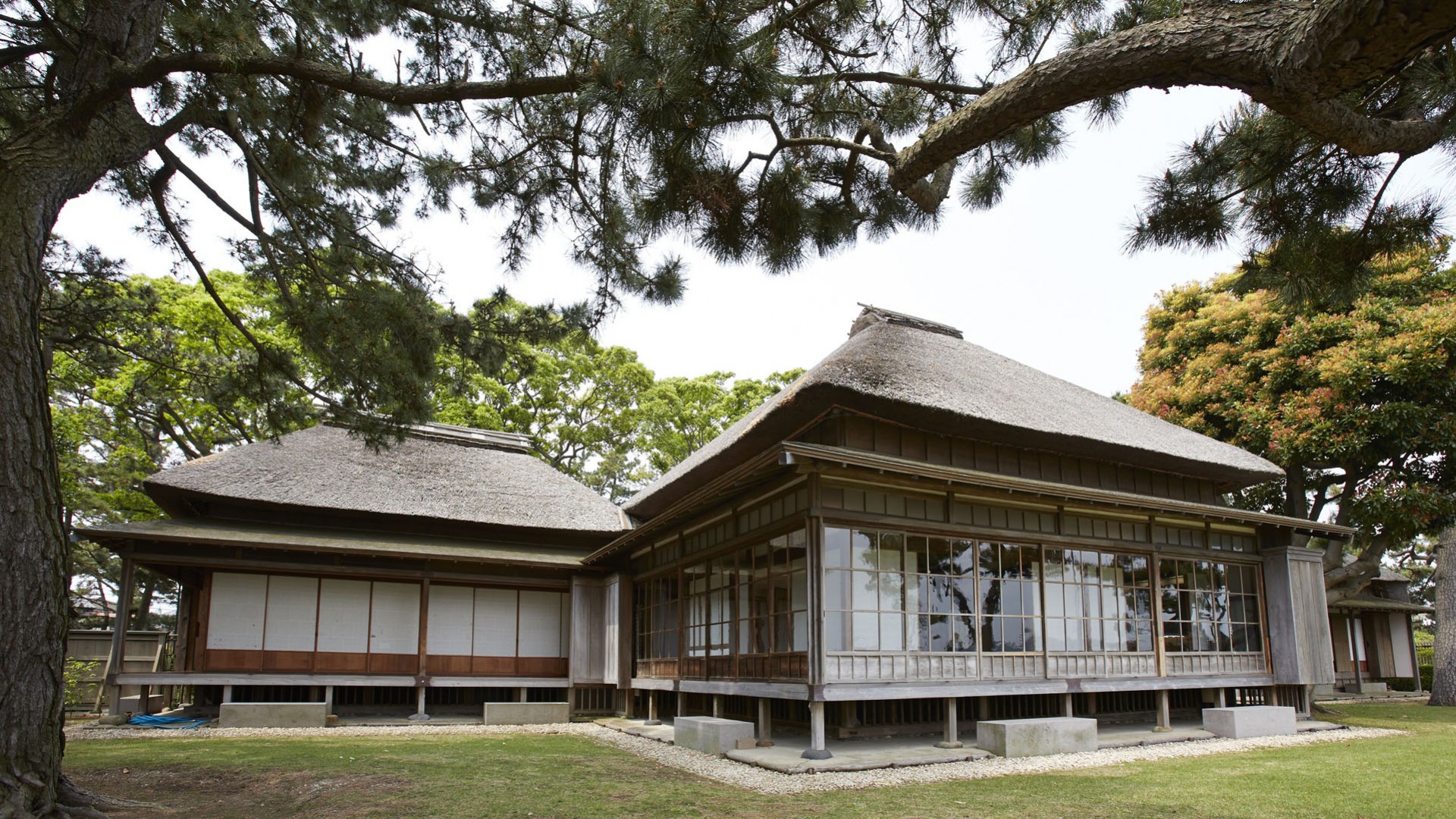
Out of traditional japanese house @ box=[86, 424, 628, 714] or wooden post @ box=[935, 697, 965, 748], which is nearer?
wooden post @ box=[935, 697, 965, 748]

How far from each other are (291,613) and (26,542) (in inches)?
398

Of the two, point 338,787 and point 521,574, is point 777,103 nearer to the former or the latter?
point 338,787

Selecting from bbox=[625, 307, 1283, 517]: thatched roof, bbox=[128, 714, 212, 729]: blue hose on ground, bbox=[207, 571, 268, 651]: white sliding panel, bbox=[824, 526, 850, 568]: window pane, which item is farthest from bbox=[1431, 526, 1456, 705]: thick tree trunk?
bbox=[128, 714, 212, 729]: blue hose on ground

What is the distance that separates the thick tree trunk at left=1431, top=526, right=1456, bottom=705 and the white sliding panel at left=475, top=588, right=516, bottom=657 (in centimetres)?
1739

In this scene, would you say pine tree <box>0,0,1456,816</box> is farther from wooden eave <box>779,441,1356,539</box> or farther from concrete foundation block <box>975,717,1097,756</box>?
concrete foundation block <box>975,717,1097,756</box>

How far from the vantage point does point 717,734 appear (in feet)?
31.2

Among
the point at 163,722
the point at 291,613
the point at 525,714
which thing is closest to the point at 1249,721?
the point at 525,714

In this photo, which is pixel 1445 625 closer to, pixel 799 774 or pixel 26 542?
pixel 799 774

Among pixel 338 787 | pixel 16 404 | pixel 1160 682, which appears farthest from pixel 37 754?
pixel 1160 682

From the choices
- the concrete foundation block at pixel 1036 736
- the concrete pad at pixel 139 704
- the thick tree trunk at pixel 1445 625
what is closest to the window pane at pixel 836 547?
the concrete foundation block at pixel 1036 736

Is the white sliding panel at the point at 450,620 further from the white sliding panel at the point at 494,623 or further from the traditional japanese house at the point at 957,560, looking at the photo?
the traditional japanese house at the point at 957,560

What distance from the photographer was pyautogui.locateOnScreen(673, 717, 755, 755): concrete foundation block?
948 cm

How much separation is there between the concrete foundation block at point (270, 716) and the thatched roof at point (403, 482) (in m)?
3.43

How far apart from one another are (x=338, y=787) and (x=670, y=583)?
6930 millimetres
